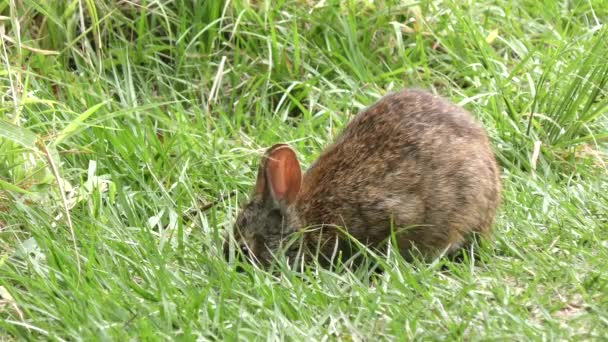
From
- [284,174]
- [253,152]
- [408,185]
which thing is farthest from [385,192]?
[253,152]

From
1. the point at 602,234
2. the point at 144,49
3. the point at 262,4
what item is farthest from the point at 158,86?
the point at 602,234

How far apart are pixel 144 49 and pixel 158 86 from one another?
7.8 inches

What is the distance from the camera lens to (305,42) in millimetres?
6512

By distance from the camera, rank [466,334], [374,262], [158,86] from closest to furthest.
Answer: [466,334]
[374,262]
[158,86]

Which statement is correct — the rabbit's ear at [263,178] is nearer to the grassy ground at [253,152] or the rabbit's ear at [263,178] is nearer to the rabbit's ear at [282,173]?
the rabbit's ear at [282,173]

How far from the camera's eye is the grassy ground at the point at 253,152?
13.5 feet

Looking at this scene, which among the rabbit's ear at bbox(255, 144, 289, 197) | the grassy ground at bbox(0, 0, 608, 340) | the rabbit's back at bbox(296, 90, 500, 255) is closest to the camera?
the grassy ground at bbox(0, 0, 608, 340)

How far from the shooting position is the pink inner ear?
15.9ft

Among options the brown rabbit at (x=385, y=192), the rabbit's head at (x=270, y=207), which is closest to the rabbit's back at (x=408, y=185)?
the brown rabbit at (x=385, y=192)

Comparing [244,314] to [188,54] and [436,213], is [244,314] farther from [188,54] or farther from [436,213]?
[188,54]

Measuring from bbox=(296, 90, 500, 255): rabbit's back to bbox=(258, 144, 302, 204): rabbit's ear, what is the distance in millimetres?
99

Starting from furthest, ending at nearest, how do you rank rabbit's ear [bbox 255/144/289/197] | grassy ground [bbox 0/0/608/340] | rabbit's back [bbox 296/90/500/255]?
rabbit's back [bbox 296/90/500/255], rabbit's ear [bbox 255/144/289/197], grassy ground [bbox 0/0/608/340]

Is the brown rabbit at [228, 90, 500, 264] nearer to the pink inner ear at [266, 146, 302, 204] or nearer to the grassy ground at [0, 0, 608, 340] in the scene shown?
the pink inner ear at [266, 146, 302, 204]

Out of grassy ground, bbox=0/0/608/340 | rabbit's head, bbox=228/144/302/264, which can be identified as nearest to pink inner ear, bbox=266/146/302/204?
rabbit's head, bbox=228/144/302/264
